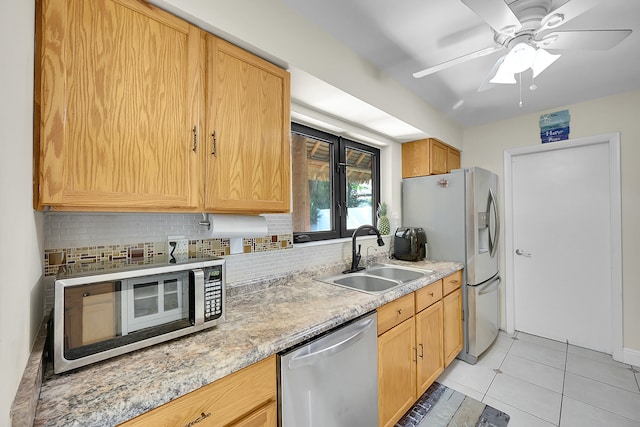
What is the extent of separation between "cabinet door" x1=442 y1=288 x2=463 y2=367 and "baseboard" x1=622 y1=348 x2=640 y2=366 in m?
1.40

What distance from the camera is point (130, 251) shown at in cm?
118

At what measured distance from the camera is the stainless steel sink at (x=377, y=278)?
6.37 ft

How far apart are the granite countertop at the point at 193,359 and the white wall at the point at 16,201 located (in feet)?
0.43

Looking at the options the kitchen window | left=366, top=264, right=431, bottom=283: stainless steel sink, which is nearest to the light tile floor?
left=366, top=264, right=431, bottom=283: stainless steel sink

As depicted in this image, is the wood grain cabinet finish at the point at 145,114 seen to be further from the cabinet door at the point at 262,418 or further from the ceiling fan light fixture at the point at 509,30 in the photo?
the ceiling fan light fixture at the point at 509,30

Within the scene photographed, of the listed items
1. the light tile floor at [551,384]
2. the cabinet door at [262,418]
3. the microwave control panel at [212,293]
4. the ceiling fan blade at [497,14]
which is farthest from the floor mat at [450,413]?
the ceiling fan blade at [497,14]

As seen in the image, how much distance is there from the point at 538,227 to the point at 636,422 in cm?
167

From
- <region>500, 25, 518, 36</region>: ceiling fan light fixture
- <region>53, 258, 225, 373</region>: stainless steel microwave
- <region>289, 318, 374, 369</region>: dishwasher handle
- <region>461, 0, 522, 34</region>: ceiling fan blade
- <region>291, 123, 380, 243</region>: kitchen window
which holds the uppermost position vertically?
<region>500, 25, 518, 36</region>: ceiling fan light fixture

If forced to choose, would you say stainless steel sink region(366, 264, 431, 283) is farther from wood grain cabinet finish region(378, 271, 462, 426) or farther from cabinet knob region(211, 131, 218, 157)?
cabinet knob region(211, 131, 218, 157)

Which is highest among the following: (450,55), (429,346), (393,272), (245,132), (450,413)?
(450,55)

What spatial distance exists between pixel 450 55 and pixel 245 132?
1.47 m

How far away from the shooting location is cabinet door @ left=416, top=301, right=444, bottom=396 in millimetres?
1801

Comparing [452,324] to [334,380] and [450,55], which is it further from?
[450,55]

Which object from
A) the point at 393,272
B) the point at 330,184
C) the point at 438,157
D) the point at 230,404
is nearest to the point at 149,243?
the point at 230,404
